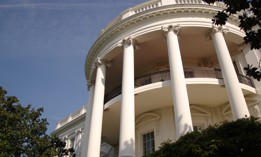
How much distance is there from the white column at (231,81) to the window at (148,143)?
640cm

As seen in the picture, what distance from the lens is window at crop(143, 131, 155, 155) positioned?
57.6 ft

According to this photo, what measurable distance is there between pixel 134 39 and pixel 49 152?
30.7ft

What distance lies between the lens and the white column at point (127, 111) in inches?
511

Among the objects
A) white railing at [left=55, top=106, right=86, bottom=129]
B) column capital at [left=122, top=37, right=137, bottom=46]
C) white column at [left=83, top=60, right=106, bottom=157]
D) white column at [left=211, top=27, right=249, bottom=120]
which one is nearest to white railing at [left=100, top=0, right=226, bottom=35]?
column capital at [left=122, top=37, right=137, bottom=46]

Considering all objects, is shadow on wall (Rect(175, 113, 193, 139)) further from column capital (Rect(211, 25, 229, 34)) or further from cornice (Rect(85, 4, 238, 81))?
cornice (Rect(85, 4, 238, 81))

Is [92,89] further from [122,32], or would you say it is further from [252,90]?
[252,90]

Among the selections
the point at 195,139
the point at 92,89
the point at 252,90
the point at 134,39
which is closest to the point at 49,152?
the point at 92,89

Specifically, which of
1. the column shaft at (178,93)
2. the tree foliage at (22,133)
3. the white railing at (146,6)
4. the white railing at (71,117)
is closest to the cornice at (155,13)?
the white railing at (146,6)

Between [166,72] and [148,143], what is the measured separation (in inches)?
203

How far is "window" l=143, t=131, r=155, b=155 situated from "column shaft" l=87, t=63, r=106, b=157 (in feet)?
11.7

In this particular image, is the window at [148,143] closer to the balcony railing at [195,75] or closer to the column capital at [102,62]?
the balcony railing at [195,75]

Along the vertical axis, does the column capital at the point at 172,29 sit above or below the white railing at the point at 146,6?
below

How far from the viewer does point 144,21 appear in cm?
1803

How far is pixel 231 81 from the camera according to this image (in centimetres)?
1427
